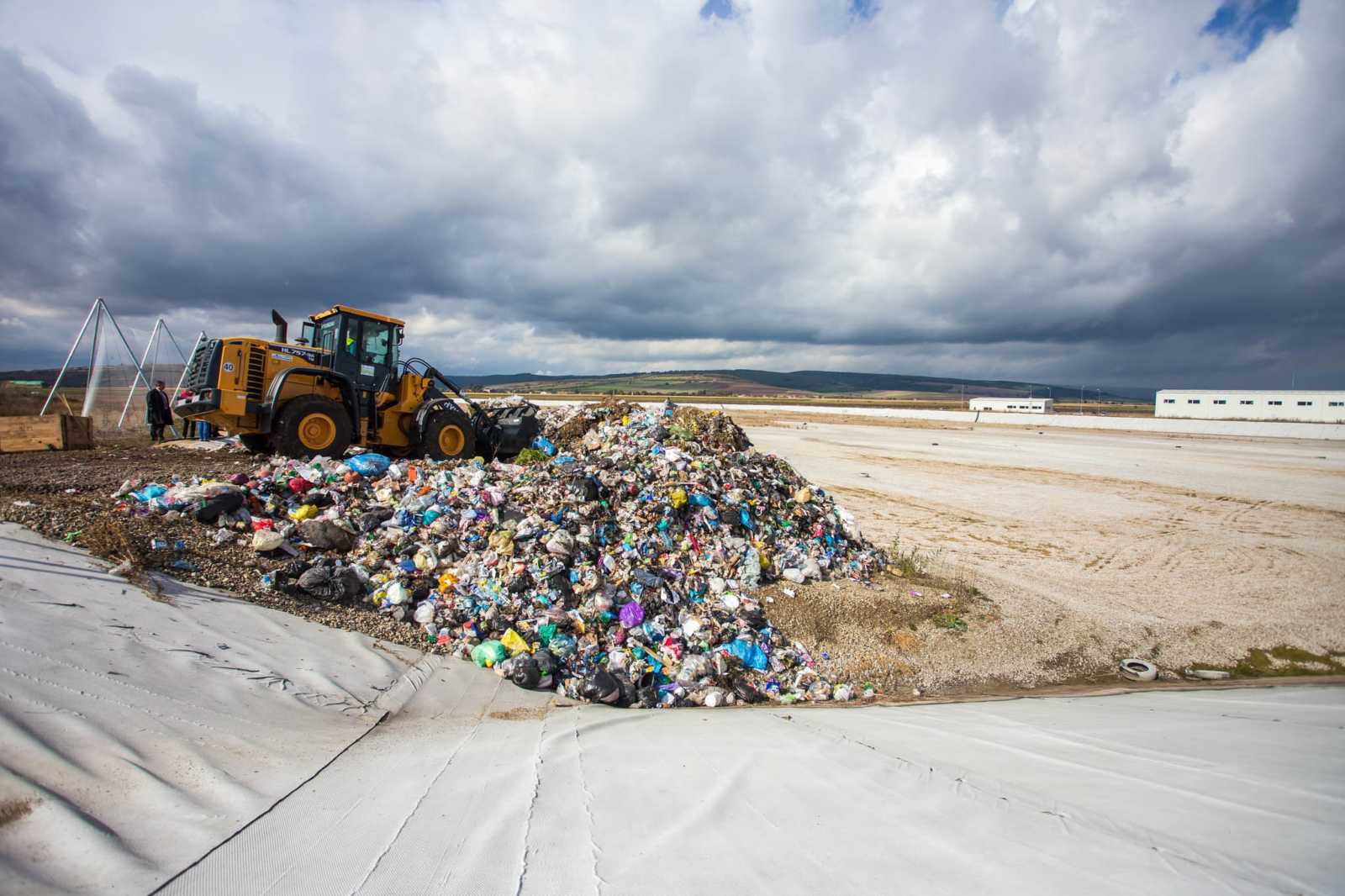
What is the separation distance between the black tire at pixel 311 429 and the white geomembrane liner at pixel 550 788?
13.9 feet

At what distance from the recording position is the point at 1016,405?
61.5 metres

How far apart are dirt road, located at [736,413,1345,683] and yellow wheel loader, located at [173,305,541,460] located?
6919 mm

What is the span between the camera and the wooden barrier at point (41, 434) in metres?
9.53

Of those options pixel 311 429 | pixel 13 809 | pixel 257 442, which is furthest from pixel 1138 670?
pixel 257 442

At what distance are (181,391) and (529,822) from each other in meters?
9.00

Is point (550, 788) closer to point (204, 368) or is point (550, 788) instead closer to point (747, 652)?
point (747, 652)

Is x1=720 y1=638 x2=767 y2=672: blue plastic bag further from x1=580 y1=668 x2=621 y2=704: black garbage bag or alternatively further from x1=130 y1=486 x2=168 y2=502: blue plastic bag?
x1=130 y1=486 x2=168 y2=502: blue plastic bag

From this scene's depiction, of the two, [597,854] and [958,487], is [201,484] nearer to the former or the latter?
[597,854]

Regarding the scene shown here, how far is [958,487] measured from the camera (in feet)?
46.8

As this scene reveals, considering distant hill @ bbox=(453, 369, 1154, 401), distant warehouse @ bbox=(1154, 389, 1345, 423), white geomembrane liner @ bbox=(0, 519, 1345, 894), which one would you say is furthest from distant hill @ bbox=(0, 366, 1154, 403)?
white geomembrane liner @ bbox=(0, 519, 1345, 894)

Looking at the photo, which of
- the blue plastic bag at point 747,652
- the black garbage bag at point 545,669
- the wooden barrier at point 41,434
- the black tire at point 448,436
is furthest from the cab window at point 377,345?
the blue plastic bag at point 747,652

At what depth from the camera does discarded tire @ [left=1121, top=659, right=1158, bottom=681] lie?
5613mm

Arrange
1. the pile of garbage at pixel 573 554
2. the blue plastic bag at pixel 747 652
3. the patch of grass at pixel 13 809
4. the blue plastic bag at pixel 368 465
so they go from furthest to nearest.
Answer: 1. the blue plastic bag at pixel 368 465
2. the blue plastic bag at pixel 747 652
3. the pile of garbage at pixel 573 554
4. the patch of grass at pixel 13 809

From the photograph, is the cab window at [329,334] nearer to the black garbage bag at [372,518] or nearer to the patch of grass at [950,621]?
the black garbage bag at [372,518]
